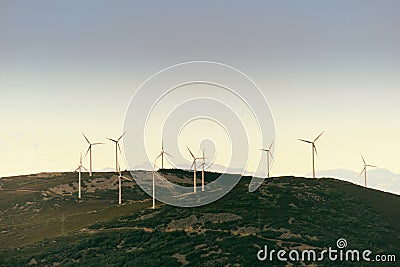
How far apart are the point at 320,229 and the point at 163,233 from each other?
63.8 feet

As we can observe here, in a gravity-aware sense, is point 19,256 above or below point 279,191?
below

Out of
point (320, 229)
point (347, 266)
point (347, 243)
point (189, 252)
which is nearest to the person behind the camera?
point (347, 266)

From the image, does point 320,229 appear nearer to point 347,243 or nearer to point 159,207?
point 347,243

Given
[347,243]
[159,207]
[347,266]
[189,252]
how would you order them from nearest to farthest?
[347,266] → [189,252] → [347,243] → [159,207]

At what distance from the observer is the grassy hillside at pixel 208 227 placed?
65.6 meters

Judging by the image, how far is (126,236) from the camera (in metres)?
72.0

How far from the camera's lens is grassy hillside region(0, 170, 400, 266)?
6556 cm

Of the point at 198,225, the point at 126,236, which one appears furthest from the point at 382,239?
the point at 126,236

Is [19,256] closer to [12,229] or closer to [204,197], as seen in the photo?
[12,229]

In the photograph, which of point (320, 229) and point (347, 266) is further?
point (320, 229)

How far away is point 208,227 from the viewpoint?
73125 millimetres

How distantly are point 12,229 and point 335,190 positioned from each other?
50836 mm

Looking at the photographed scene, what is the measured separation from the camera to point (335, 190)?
322 feet

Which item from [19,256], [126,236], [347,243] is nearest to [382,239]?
[347,243]
